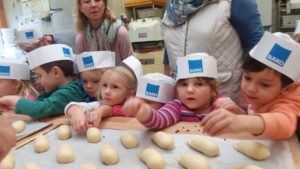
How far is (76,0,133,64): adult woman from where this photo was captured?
168 centimetres

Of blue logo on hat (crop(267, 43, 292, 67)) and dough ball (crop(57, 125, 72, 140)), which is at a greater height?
blue logo on hat (crop(267, 43, 292, 67))

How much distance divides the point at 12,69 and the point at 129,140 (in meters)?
0.91

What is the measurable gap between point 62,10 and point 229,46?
328cm

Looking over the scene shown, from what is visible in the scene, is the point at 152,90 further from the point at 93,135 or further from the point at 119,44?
the point at 119,44

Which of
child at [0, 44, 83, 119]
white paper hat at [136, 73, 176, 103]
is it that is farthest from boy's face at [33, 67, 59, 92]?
white paper hat at [136, 73, 176, 103]

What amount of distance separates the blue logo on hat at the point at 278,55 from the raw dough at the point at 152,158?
16.4 inches

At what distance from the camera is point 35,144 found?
1.00 meters

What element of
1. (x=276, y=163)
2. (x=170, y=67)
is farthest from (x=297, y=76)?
(x=170, y=67)

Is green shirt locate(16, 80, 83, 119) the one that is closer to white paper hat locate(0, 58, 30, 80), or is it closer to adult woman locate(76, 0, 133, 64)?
white paper hat locate(0, 58, 30, 80)

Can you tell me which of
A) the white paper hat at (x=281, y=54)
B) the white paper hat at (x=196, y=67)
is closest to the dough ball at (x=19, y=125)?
the white paper hat at (x=196, y=67)

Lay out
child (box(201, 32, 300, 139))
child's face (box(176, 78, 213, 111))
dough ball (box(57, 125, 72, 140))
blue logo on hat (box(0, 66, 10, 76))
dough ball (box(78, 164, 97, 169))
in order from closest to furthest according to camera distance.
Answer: child (box(201, 32, 300, 139)) < dough ball (box(78, 164, 97, 169)) < dough ball (box(57, 125, 72, 140)) < child's face (box(176, 78, 213, 111)) < blue logo on hat (box(0, 66, 10, 76))

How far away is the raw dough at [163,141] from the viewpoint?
90 cm

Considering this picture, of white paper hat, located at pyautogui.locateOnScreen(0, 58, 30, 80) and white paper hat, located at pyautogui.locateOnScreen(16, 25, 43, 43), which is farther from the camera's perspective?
white paper hat, located at pyautogui.locateOnScreen(16, 25, 43, 43)

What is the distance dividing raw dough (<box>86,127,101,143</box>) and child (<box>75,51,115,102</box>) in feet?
1.41
